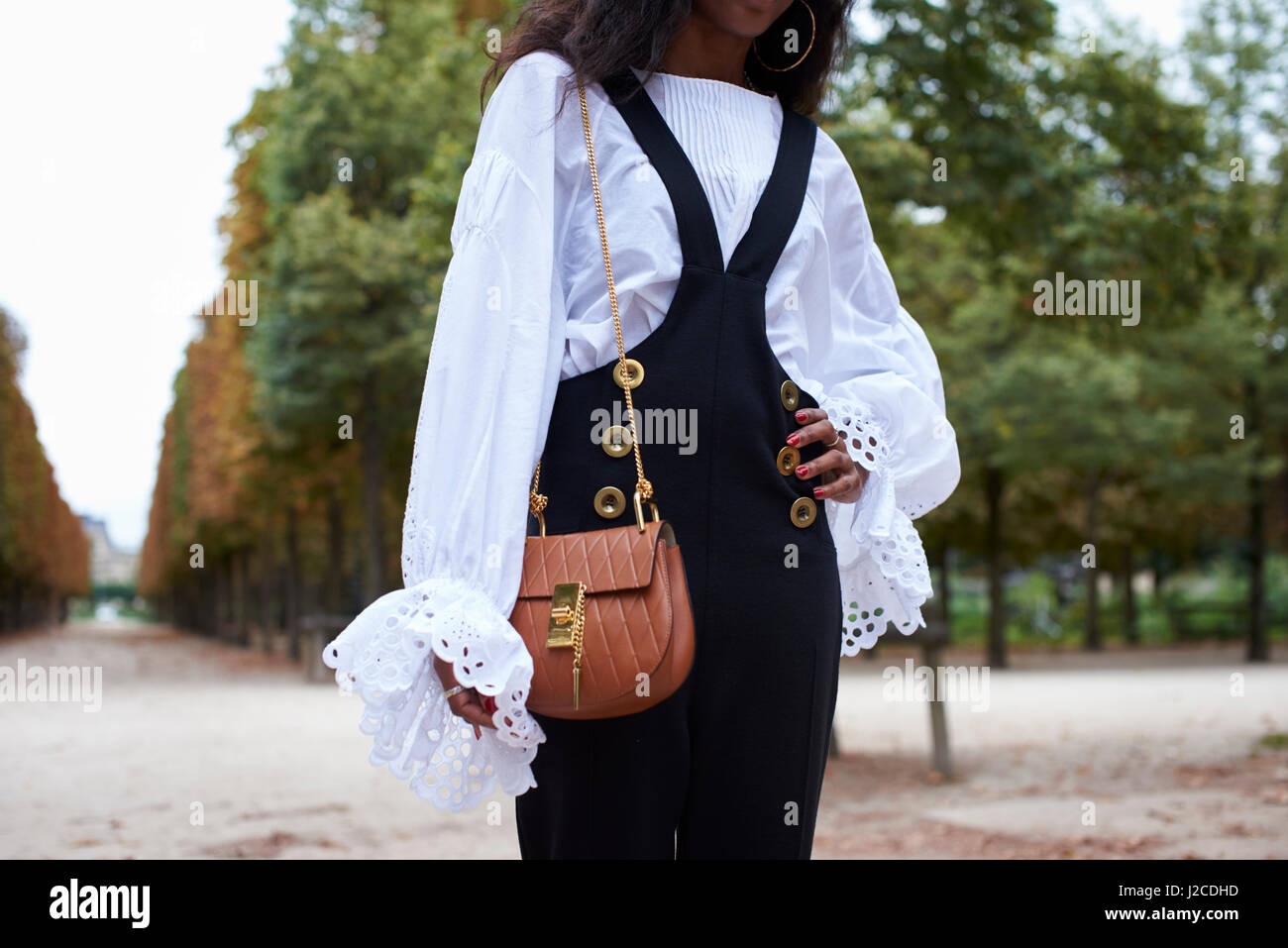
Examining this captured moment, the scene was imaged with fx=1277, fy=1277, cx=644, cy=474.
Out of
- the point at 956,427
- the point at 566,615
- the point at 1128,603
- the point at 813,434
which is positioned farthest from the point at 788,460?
the point at 1128,603

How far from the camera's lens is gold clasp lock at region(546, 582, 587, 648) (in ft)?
5.47

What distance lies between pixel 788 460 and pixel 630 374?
273 millimetres

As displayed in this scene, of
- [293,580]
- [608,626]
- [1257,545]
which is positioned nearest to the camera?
[608,626]

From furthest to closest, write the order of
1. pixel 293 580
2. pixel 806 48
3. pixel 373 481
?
1. pixel 293 580
2. pixel 373 481
3. pixel 806 48

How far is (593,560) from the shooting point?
5.61 feet

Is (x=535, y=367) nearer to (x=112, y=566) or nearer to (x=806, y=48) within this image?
(x=806, y=48)

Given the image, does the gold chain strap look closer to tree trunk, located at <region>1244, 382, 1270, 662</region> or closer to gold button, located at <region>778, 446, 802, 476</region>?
gold button, located at <region>778, 446, 802, 476</region>

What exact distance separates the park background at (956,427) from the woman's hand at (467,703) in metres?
1.67

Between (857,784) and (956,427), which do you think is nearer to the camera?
(857,784)

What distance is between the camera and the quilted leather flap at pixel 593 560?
1.68 metres

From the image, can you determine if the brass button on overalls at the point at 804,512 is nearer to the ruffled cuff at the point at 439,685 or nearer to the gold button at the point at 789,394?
the gold button at the point at 789,394

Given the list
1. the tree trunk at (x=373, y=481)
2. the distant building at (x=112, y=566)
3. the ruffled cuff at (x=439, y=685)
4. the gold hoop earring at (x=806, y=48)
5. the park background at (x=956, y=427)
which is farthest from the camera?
the distant building at (x=112, y=566)

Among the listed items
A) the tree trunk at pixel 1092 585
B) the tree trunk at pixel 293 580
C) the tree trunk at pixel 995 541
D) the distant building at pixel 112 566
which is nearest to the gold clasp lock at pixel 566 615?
the tree trunk at pixel 995 541

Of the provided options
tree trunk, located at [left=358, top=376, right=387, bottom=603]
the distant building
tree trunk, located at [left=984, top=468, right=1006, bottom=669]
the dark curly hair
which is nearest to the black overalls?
the dark curly hair
